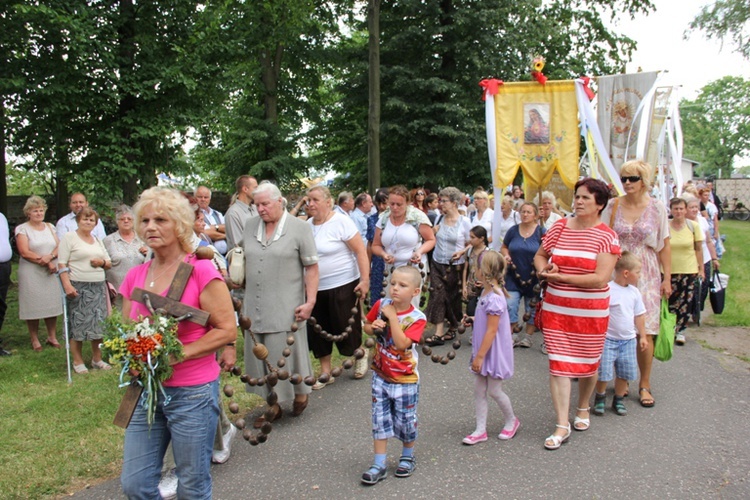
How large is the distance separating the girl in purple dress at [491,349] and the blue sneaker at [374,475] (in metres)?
0.87

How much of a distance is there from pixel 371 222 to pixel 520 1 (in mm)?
12467

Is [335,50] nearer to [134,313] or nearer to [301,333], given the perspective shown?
[301,333]

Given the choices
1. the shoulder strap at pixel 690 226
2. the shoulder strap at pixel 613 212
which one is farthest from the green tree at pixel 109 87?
the shoulder strap at pixel 690 226

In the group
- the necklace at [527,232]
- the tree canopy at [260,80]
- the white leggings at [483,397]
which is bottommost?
the white leggings at [483,397]

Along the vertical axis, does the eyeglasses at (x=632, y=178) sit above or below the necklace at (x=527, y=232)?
above

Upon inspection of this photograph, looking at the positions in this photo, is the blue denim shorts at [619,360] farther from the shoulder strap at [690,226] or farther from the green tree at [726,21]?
the green tree at [726,21]

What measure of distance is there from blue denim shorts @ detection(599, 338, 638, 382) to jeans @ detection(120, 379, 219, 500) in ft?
12.2

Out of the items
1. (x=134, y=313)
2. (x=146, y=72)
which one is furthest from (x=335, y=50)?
(x=134, y=313)

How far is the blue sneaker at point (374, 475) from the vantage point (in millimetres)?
4176

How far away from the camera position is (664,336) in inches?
230

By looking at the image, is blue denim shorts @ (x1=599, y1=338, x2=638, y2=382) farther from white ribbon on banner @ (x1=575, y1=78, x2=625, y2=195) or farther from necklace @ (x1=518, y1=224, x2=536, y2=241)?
necklace @ (x1=518, y1=224, x2=536, y2=241)

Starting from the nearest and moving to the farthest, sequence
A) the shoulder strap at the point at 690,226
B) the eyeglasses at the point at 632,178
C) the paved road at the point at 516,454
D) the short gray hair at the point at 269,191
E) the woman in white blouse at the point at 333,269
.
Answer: the paved road at the point at 516,454, the short gray hair at the point at 269,191, the eyeglasses at the point at 632,178, the woman in white blouse at the point at 333,269, the shoulder strap at the point at 690,226

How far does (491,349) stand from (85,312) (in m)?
4.57

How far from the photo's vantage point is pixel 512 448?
15.7 ft
